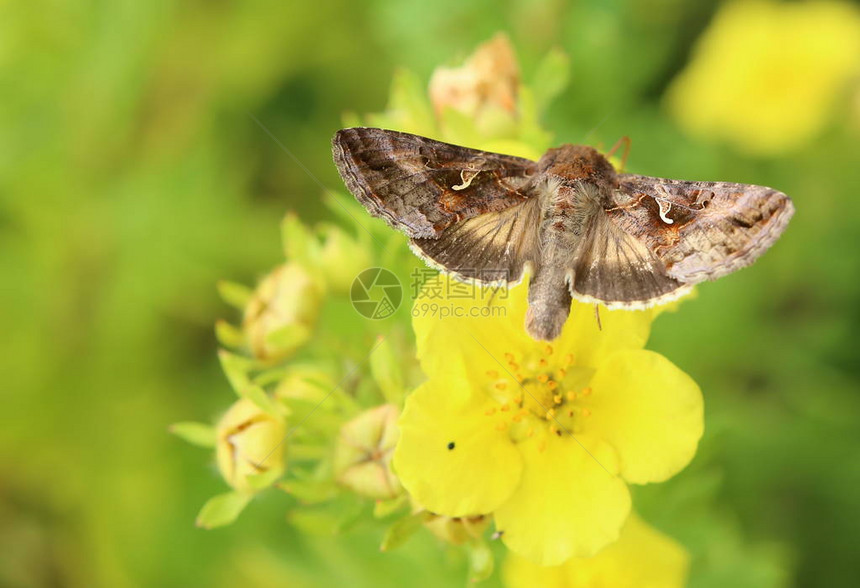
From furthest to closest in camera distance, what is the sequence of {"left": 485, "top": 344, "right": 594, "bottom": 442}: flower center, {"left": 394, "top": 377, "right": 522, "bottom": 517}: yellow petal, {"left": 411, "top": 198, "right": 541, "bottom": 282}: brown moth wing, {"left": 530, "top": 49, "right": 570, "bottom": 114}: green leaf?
{"left": 530, "top": 49, "right": 570, "bottom": 114}: green leaf → {"left": 485, "top": 344, "right": 594, "bottom": 442}: flower center → {"left": 411, "top": 198, "right": 541, "bottom": 282}: brown moth wing → {"left": 394, "top": 377, "right": 522, "bottom": 517}: yellow petal

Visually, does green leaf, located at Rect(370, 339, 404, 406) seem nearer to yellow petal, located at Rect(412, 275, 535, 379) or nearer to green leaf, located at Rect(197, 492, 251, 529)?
yellow petal, located at Rect(412, 275, 535, 379)

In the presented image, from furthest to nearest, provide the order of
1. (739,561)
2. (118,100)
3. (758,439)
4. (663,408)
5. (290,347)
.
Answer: (118,100) → (758,439) → (739,561) → (290,347) → (663,408)

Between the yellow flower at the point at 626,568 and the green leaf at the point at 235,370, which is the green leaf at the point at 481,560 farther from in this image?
the green leaf at the point at 235,370

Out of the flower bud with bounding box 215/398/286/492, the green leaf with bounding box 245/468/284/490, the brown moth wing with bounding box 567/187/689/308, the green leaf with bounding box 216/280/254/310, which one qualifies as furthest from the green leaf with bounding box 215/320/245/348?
the brown moth wing with bounding box 567/187/689/308

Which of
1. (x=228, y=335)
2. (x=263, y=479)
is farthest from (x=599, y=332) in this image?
(x=228, y=335)

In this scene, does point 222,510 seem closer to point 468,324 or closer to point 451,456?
point 451,456

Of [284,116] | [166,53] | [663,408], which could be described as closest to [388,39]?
[284,116]

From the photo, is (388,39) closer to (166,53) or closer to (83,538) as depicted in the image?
(166,53)
